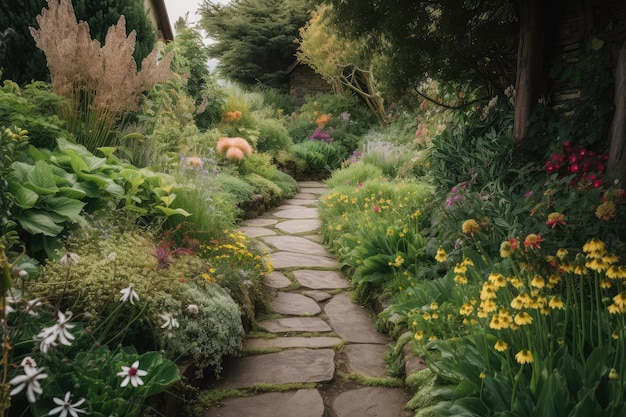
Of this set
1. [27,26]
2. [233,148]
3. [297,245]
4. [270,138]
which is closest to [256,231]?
[297,245]

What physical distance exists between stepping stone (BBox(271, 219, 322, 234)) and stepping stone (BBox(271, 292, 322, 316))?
206cm

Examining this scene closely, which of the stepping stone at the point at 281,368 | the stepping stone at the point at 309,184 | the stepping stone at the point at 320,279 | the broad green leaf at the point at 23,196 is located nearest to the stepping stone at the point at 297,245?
the stepping stone at the point at 320,279

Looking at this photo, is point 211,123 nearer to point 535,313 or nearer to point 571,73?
point 571,73

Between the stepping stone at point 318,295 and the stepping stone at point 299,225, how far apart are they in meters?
1.94

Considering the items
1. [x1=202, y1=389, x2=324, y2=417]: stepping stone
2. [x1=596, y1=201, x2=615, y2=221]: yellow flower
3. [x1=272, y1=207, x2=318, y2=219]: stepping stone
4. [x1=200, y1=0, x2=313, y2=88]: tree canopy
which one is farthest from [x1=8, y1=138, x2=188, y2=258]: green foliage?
[x1=200, y1=0, x2=313, y2=88]: tree canopy

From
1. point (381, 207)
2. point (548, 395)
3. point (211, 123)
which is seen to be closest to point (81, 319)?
point (548, 395)

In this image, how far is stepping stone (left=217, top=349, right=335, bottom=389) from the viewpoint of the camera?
113 inches

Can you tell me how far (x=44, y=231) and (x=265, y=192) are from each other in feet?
15.8

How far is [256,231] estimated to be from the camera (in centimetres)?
611

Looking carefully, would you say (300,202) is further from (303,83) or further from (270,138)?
(303,83)

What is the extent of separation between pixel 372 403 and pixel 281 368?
60 centimetres

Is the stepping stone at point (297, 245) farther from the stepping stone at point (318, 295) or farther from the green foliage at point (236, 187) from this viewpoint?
the stepping stone at point (318, 295)

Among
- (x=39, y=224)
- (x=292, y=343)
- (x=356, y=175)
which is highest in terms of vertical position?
(x=39, y=224)

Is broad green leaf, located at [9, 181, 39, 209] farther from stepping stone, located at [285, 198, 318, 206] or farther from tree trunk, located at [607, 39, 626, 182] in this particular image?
stepping stone, located at [285, 198, 318, 206]
